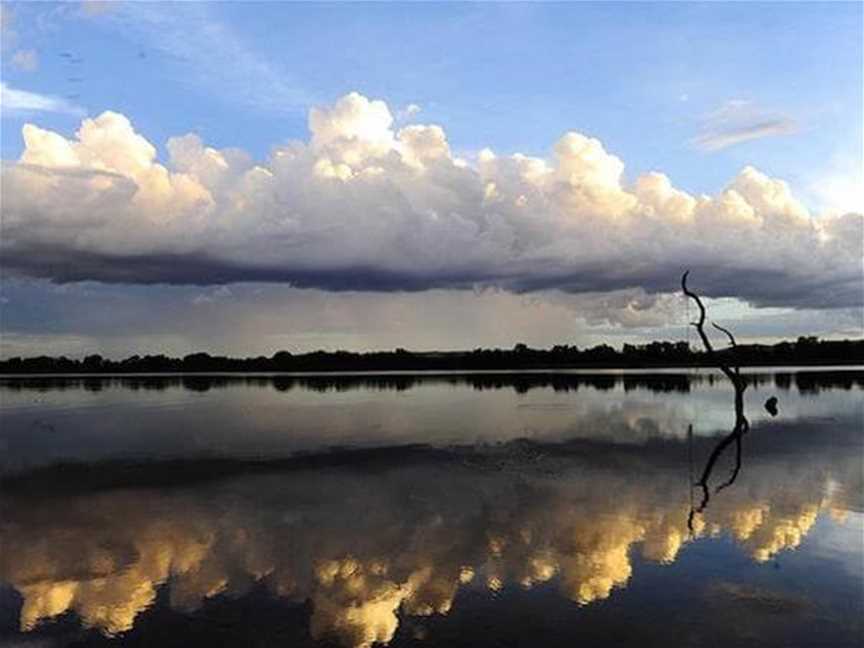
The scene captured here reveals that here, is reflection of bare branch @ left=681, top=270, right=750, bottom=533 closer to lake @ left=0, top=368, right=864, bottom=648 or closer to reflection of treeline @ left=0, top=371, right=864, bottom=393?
lake @ left=0, top=368, right=864, bottom=648

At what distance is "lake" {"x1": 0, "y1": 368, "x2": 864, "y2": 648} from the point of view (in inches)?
479

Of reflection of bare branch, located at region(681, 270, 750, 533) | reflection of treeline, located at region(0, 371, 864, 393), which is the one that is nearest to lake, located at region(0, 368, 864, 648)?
reflection of bare branch, located at region(681, 270, 750, 533)

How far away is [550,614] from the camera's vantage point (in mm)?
12477

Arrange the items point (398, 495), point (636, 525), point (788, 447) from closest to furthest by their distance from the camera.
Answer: point (636, 525), point (398, 495), point (788, 447)

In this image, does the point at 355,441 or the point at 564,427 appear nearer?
the point at 355,441

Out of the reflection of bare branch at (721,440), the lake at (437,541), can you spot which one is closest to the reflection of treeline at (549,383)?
the reflection of bare branch at (721,440)

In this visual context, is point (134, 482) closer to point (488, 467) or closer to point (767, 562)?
point (488, 467)

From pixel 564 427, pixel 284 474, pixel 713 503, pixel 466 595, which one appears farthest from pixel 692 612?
pixel 564 427

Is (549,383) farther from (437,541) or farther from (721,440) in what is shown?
(437,541)

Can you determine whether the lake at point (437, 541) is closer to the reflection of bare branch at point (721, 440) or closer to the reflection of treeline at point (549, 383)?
the reflection of bare branch at point (721, 440)

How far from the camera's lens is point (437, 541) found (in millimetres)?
17453

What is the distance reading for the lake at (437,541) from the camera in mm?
12172

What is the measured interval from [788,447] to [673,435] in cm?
577

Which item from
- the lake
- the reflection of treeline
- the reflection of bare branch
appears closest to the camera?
the lake
